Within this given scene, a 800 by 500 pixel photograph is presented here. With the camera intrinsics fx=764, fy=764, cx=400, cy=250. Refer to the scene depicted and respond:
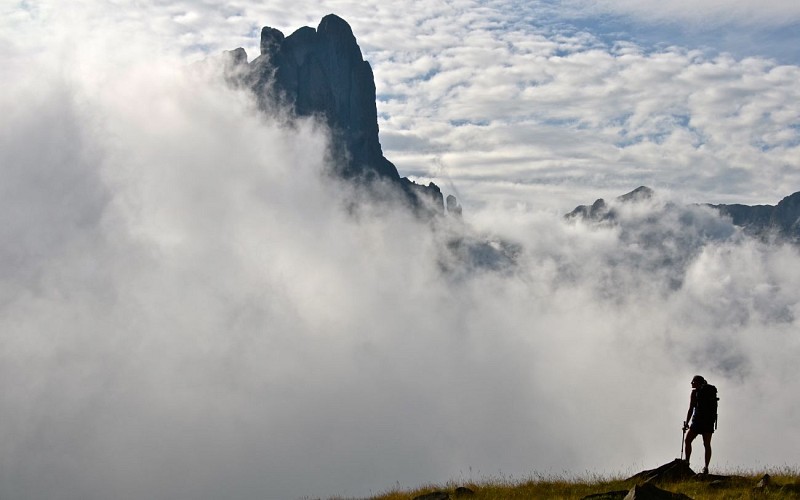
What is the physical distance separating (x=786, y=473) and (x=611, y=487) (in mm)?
5931

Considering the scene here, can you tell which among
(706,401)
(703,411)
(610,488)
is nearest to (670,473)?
(610,488)

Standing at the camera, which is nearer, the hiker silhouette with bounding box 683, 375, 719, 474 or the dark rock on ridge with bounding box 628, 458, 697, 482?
the dark rock on ridge with bounding box 628, 458, 697, 482

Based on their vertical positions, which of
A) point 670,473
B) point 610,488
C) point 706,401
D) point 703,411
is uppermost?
point 706,401

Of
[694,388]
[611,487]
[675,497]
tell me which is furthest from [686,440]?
[675,497]

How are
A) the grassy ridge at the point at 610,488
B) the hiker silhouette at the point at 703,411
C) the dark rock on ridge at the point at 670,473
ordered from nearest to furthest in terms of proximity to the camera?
1. the grassy ridge at the point at 610,488
2. the dark rock on ridge at the point at 670,473
3. the hiker silhouette at the point at 703,411

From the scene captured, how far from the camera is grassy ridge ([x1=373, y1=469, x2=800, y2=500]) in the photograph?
19.7 metres

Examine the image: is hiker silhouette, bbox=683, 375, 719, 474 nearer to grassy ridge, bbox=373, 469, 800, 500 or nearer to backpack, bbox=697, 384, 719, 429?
backpack, bbox=697, 384, 719, 429

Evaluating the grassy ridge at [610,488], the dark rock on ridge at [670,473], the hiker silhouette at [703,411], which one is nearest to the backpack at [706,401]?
the hiker silhouette at [703,411]

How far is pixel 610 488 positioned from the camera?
877 inches

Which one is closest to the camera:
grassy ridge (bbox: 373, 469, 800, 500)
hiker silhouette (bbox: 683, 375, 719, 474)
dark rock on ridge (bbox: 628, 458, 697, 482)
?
grassy ridge (bbox: 373, 469, 800, 500)

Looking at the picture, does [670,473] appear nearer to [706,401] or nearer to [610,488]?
[610,488]

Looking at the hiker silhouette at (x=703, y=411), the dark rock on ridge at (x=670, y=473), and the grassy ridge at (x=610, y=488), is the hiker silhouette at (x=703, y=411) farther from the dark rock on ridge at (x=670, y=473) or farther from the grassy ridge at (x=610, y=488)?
the grassy ridge at (x=610, y=488)

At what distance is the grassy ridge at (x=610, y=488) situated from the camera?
19734 millimetres

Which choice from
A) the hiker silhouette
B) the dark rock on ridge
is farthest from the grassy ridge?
the hiker silhouette
